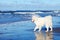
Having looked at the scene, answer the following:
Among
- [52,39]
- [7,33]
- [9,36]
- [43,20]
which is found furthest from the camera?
[43,20]

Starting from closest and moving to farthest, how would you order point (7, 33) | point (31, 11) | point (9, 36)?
1. point (9, 36)
2. point (7, 33)
3. point (31, 11)

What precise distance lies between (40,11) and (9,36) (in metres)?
6.23

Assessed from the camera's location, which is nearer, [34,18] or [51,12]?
[34,18]

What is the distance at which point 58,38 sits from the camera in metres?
7.21

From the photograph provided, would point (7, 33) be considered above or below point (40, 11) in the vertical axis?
above

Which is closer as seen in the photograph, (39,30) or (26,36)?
(26,36)

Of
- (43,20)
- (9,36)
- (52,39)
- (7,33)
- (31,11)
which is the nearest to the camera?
(52,39)

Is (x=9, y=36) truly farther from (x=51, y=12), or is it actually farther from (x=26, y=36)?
(x=51, y=12)

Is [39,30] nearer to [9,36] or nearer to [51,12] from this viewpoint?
[9,36]

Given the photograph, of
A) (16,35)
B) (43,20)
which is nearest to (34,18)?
(43,20)

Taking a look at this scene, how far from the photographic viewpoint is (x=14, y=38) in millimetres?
7250

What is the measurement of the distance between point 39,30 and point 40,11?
503 centimetres

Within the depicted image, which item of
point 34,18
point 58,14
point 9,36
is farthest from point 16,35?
point 58,14

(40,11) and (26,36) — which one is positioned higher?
(26,36)
